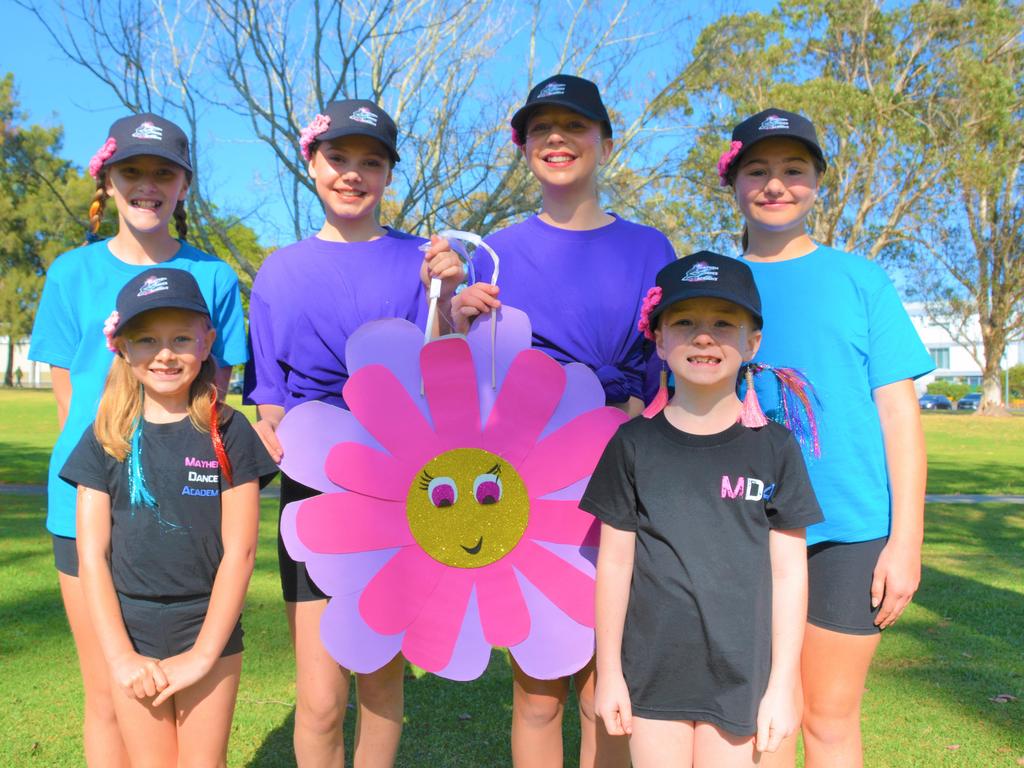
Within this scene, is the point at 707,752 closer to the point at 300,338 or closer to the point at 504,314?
the point at 504,314

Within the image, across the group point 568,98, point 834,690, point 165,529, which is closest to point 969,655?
point 834,690

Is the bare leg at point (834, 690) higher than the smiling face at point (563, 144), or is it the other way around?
the smiling face at point (563, 144)

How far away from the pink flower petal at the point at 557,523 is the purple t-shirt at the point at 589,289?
33 centimetres

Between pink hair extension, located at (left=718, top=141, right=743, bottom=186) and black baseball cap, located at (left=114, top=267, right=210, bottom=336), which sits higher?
pink hair extension, located at (left=718, top=141, right=743, bottom=186)

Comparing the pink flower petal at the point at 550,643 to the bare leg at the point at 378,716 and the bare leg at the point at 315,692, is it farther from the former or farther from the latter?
the bare leg at the point at 315,692

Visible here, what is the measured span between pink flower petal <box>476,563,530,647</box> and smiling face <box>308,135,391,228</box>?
1.10m

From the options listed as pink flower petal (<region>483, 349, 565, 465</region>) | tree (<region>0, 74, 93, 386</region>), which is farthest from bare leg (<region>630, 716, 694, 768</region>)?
tree (<region>0, 74, 93, 386</region>)

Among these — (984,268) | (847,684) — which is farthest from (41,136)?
(847,684)

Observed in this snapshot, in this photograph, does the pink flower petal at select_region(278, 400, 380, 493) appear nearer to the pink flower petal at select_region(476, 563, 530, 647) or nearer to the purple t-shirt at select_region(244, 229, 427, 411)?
the purple t-shirt at select_region(244, 229, 427, 411)

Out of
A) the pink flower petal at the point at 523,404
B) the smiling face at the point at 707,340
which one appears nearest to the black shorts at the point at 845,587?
the smiling face at the point at 707,340

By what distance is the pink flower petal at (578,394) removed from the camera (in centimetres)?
233

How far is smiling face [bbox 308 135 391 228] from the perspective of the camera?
252 cm

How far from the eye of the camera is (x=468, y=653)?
238 cm

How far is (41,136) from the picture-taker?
4103cm
